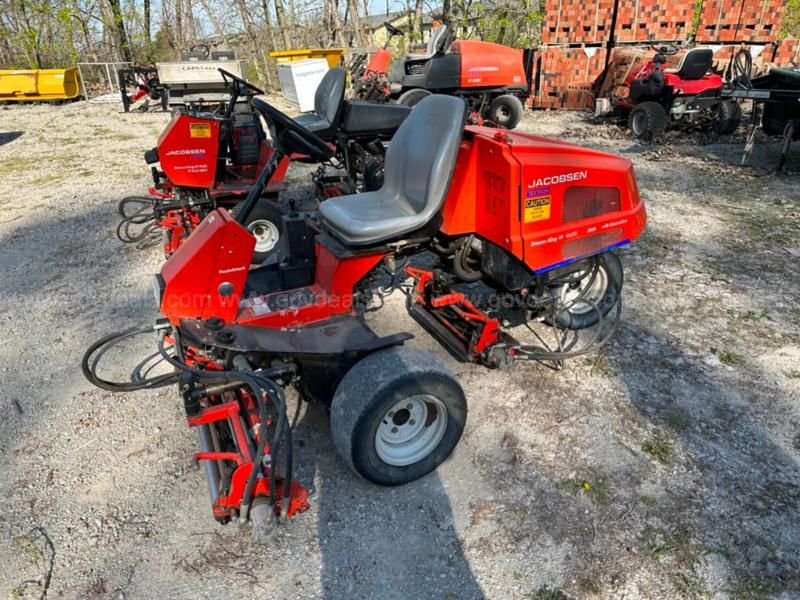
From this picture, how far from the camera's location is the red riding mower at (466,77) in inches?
341

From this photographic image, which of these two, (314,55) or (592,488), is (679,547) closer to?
(592,488)

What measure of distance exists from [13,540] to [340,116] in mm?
4158

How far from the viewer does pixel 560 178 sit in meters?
2.59

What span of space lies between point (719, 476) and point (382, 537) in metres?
1.42

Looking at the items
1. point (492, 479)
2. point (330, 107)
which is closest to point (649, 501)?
point (492, 479)

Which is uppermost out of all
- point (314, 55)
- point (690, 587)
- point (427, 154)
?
point (314, 55)

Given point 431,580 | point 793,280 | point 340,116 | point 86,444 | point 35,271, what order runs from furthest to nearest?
point 340,116
point 35,271
point 793,280
point 86,444
point 431,580

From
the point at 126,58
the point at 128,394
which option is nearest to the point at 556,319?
the point at 128,394

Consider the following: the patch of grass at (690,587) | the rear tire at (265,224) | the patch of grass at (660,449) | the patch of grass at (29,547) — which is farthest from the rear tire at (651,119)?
the patch of grass at (29,547)

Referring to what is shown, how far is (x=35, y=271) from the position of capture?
4379mm

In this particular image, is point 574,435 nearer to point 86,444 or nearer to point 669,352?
point 669,352

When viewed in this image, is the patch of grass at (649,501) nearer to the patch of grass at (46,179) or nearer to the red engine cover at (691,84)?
the patch of grass at (46,179)

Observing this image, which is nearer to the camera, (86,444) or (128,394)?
(86,444)

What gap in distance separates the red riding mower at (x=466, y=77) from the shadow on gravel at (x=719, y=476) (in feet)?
20.8
